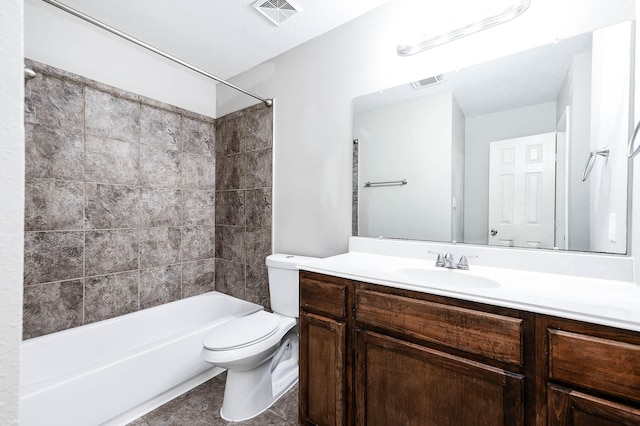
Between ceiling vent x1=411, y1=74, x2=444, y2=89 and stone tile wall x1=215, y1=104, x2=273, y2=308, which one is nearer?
ceiling vent x1=411, y1=74, x2=444, y2=89

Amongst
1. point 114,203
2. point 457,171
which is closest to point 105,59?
point 114,203

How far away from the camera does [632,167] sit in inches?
43.3

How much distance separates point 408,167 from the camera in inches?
66.6

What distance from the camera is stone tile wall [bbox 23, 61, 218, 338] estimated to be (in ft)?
5.75

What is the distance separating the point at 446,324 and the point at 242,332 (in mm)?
1139

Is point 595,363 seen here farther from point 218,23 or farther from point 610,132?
point 218,23

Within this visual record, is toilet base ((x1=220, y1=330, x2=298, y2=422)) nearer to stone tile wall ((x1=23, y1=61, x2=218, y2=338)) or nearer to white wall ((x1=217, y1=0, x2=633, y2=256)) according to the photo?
stone tile wall ((x1=23, y1=61, x2=218, y2=338))

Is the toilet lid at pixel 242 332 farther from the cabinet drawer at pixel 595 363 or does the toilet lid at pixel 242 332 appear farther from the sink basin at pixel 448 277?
the cabinet drawer at pixel 595 363

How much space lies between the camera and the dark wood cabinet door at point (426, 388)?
919 millimetres

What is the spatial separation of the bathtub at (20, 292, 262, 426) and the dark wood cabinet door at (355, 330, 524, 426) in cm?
120

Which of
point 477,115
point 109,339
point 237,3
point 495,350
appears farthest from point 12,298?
→ point 109,339

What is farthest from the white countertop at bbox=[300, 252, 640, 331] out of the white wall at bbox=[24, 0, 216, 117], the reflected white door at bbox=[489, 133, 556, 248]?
the white wall at bbox=[24, 0, 216, 117]

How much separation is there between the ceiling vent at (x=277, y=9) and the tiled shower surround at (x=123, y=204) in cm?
68

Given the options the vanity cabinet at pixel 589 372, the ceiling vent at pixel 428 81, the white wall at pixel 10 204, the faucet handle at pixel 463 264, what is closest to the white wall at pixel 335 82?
the ceiling vent at pixel 428 81
